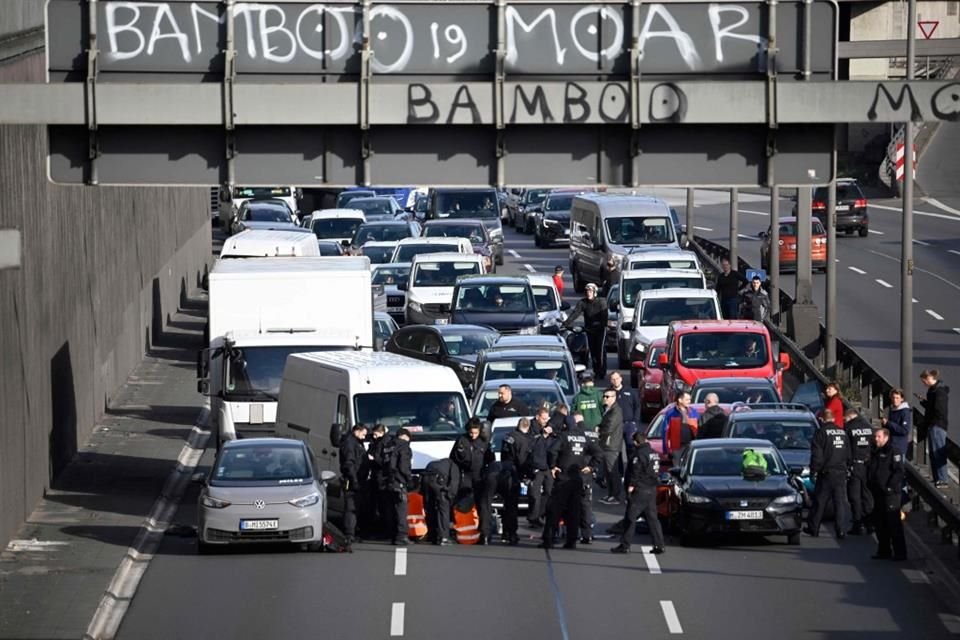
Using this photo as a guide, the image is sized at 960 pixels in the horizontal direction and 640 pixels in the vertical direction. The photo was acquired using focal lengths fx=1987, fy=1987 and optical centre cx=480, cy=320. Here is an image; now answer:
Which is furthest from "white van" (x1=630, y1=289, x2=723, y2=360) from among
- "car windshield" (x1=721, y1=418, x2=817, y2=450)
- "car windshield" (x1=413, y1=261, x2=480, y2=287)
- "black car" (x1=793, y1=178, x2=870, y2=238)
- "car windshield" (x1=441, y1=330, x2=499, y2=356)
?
"black car" (x1=793, y1=178, x2=870, y2=238)

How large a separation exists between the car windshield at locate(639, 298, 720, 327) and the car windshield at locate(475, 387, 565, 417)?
9192 millimetres

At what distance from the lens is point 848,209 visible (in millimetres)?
67875

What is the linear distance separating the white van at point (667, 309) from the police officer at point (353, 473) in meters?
14.1

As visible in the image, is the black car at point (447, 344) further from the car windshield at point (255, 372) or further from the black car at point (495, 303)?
the car windshield at point (255, 372)

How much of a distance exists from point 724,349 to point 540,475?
1045 centimetres

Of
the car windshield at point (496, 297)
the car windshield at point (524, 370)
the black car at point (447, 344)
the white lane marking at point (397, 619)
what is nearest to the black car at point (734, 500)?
the white lane marking at point (397, 619)

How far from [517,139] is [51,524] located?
29.8 feet

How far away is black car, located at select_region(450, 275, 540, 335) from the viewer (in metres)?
40.4

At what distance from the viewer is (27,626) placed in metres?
19.4

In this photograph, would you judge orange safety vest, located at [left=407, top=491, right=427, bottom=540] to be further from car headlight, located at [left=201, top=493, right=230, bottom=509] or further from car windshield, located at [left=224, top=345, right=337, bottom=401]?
car windshield, located at [left=224, top=345, right=337, bottom=401]

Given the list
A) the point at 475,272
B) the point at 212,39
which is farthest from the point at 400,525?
the point at 475,272

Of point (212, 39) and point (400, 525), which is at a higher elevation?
point (212, 39)

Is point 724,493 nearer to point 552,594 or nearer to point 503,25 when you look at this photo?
point 552,594

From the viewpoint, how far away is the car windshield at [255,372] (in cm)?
2953
